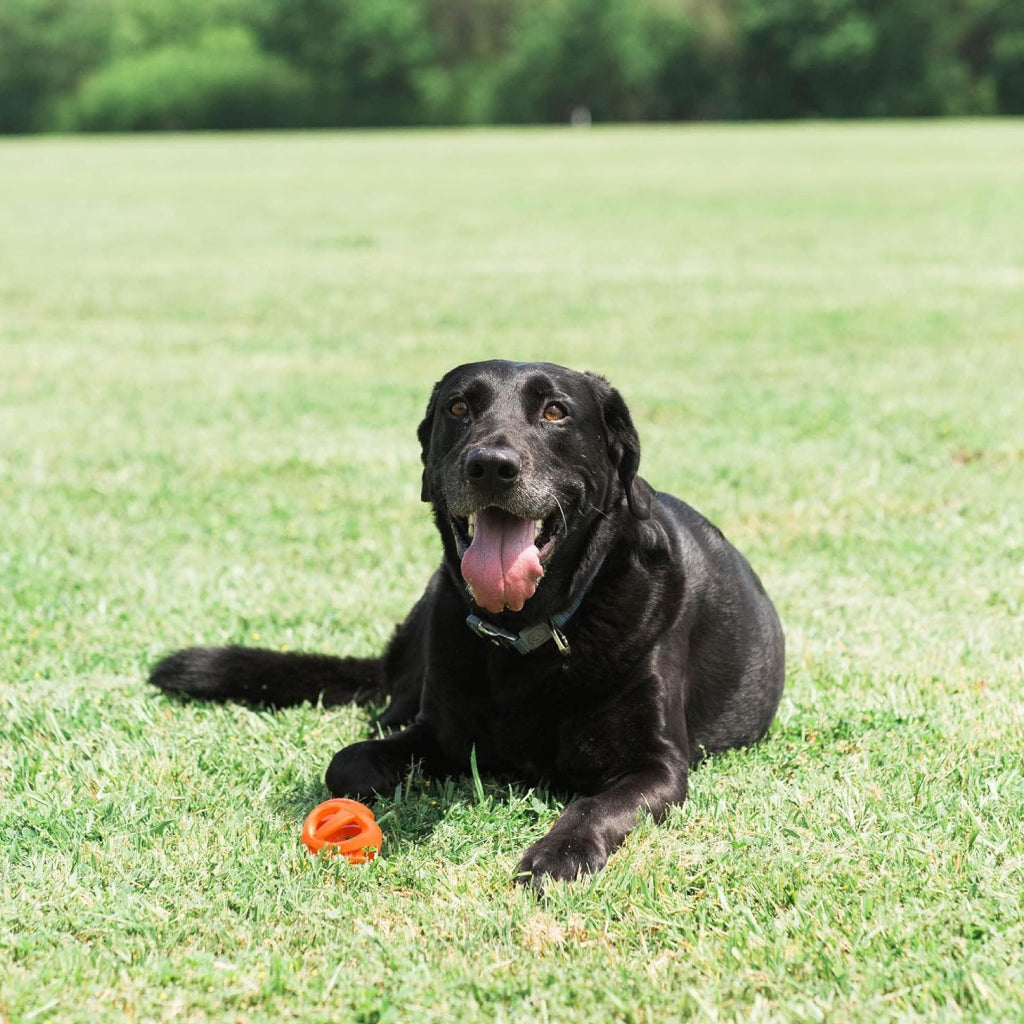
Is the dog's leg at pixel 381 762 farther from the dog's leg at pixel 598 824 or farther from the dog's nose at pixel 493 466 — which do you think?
the dog's nose at pixel 493 466

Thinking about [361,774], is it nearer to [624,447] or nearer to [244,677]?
[244,677]

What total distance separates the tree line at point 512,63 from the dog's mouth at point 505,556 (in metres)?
72.4

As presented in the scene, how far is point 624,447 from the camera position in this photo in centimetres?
387

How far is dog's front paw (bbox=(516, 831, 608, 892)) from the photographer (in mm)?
3121

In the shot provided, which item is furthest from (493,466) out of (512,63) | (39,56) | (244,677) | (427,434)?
(39,56)

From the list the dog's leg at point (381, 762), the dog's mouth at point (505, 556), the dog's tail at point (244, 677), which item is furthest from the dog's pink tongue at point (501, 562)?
the dog's tail at point (244, 677)

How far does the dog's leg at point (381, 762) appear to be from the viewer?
145 inches

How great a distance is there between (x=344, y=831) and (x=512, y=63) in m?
83.7

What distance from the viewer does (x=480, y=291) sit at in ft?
48.1

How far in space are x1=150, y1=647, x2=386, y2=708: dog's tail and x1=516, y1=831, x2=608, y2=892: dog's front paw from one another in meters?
1.34

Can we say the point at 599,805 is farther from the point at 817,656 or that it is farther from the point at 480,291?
the point at 480,291

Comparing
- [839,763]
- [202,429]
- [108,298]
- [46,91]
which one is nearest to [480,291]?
[108,298]

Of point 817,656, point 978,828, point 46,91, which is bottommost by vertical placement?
point 46,91

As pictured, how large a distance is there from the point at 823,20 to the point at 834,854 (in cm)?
8103
